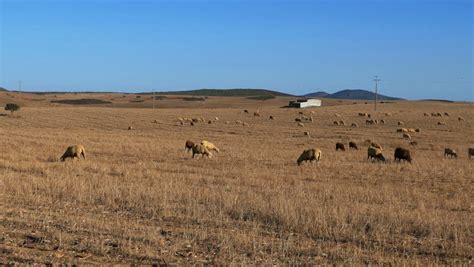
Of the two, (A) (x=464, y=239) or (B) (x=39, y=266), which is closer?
(B) (x=39, y=266)

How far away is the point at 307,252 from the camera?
8062 mm

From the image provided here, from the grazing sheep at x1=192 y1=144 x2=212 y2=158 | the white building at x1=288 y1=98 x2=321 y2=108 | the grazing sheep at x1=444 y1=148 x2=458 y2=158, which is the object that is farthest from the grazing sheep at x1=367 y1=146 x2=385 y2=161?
the white building at x1=288 y1=98 x2=321 y2=108

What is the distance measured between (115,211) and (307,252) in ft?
14.9

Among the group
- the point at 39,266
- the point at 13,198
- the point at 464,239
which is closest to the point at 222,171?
the point at 13,198

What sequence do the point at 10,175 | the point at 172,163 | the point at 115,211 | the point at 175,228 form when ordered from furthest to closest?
1. the point at 172,163
2. the point at 10,175
3. the point at 115,211
4. the point at 175,228

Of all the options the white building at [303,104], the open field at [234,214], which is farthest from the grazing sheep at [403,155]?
the white building at [303,104]

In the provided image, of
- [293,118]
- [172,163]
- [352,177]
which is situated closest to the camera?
[352,177]

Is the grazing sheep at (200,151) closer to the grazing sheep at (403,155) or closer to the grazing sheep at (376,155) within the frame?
the grazing sheep at (376,155)

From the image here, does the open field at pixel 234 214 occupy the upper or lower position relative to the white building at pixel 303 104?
lower

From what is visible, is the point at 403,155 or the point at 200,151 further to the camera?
the point at 403,155

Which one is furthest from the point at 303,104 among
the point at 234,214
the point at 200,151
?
the point at 234,214

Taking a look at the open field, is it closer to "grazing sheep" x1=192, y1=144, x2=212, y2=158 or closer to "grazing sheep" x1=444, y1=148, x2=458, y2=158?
"grazing sheep" x1=192, y1=144, x2=212, y2=158

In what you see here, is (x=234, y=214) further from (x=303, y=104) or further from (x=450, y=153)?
(x=303, y=104)

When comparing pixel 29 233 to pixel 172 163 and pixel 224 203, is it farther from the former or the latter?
pixel 172 163
